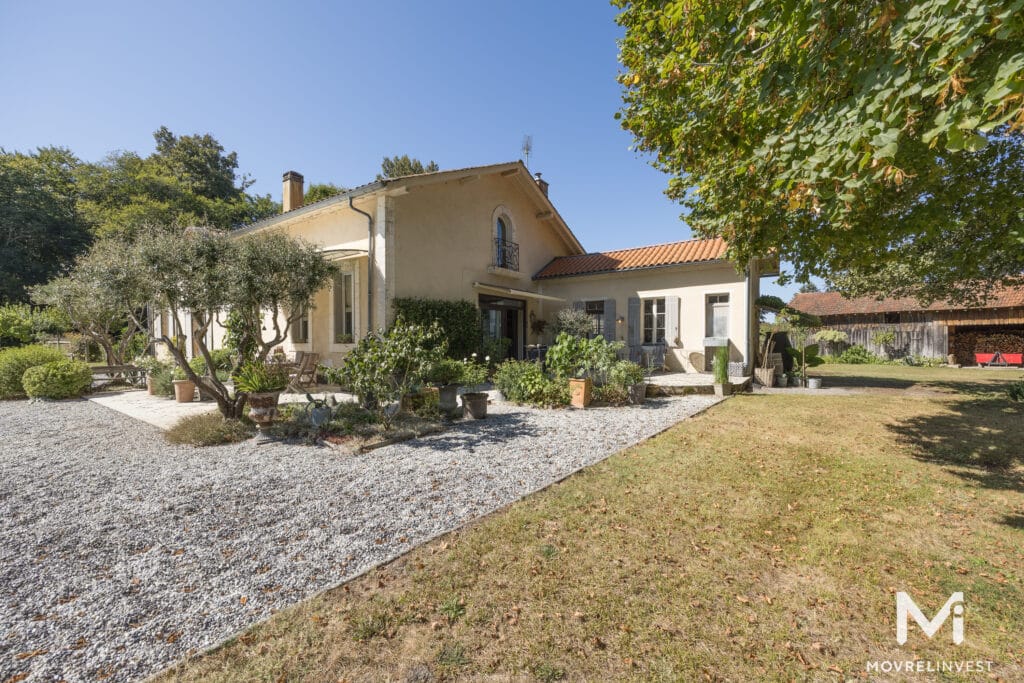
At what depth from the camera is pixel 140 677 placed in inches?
74.7

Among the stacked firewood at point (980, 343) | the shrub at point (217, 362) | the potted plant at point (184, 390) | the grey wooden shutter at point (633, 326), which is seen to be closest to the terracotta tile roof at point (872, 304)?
the stacked firewood at point (980, 343)

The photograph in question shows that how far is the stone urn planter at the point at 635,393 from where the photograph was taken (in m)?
9.06

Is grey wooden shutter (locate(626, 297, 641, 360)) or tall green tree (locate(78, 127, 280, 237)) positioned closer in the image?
grey wooden shutter (locate(626, 297, 641, 360))

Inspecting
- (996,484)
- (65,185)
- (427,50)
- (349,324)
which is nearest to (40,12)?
(427,50)

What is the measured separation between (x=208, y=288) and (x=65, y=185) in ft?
112

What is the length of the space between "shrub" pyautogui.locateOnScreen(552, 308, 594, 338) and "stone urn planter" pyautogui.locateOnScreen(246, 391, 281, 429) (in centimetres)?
943

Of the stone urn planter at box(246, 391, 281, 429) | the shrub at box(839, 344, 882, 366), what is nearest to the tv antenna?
the stone urn planter at box(246, 391, 281, 429)

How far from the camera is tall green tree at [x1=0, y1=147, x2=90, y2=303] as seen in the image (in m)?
22.6

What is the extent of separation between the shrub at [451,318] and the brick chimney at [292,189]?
7.49m

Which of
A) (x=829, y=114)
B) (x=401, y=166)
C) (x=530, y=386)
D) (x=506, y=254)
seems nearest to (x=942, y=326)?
(x=506, y=254)

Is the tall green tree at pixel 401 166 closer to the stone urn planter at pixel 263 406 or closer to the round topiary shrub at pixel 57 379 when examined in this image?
the round topiary shrub at pixel 57 379

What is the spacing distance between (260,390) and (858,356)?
29.7 meters

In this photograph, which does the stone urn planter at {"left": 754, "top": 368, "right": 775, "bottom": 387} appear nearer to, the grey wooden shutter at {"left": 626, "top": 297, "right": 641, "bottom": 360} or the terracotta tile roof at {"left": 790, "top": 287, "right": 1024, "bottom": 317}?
the grey wooden shutter at {"left": 626, "top": 297, "right": 641, "bottom": 360}

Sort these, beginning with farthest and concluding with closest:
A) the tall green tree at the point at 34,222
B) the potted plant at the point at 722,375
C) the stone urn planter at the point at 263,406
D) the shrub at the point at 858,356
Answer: the shrub at the point at 858,356 < the tall green tree at the point at 34,222 < the potted plant at the point at 722,375 < the stone urn planter at the point at 263,406
